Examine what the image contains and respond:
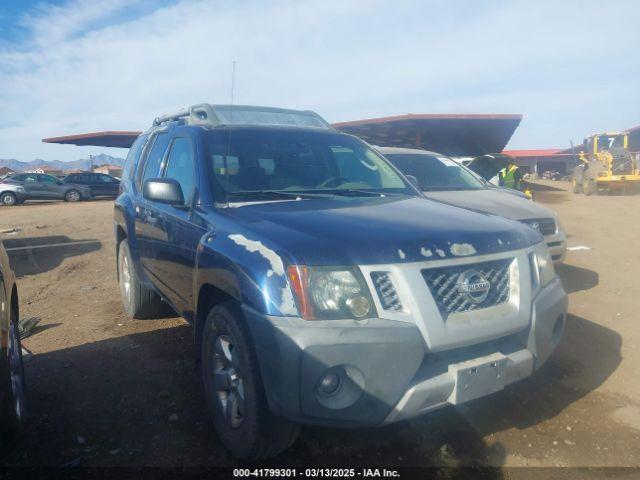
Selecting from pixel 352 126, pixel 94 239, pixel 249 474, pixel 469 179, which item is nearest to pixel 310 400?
pixel 249 474

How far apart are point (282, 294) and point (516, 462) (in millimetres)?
1555

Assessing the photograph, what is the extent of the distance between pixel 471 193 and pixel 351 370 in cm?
475

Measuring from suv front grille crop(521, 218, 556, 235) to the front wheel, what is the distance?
23.6 metres

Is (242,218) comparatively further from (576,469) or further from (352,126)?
(352,126)

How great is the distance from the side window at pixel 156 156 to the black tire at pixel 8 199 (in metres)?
21.8

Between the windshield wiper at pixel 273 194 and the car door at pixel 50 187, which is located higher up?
the windshield wiper at pixel 273 194

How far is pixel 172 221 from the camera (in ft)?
11.2

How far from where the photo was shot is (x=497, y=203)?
5836mm

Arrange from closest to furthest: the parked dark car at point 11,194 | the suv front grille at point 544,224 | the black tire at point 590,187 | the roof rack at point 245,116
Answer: the roof rack at point 245,116
the suv front grille at point 544,224
the black tire at point 590,187
the parked dark car at point 11,194

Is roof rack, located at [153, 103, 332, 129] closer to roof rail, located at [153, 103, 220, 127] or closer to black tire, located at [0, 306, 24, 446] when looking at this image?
roof rail, located at [153, 103, 220, 127]

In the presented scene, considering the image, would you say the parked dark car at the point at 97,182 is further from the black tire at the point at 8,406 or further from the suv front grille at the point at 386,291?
the suv front grille at the point at 386,291

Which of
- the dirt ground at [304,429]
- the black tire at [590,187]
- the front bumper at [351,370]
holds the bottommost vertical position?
the dirt ground at [304,429]

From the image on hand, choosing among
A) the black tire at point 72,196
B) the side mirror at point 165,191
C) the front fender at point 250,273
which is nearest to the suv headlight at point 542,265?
the front fender at point 250,273

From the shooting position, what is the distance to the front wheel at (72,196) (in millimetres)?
23966
